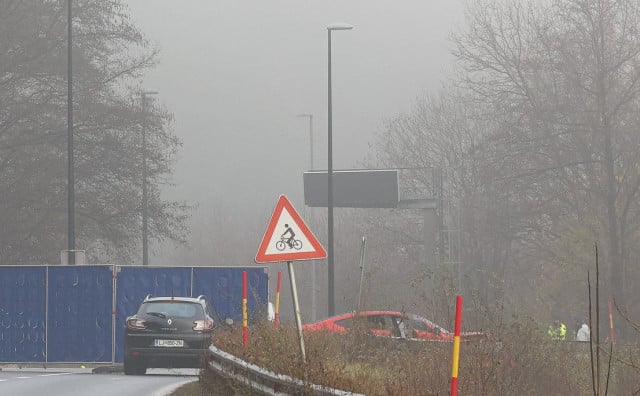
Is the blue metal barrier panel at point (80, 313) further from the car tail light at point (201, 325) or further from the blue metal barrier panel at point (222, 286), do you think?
the car tail light at point (201, 325)

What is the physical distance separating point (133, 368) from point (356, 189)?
44.9 metres

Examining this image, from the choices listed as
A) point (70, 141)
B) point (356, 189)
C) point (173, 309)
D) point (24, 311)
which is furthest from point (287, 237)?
point (356, 189)

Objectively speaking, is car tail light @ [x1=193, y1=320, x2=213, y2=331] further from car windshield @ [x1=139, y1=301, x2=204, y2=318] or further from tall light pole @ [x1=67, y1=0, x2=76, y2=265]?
tall light pole @ [x1=67, y1=0, x2=76, y2=265]

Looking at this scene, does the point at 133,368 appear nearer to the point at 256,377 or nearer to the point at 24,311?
the point at 24,311

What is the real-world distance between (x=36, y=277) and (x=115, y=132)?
14482mm

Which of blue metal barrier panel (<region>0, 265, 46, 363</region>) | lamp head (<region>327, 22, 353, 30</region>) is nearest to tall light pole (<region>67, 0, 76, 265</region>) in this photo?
blue metal barrier panel (<region>0, 265, 46, 363</region>)

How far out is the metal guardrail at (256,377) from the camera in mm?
12115

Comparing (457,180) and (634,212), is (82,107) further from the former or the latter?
(457,180)

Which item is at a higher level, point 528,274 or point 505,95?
point 505,95

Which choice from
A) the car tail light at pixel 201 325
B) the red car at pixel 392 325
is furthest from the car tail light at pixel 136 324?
the red car at pixel 392 325

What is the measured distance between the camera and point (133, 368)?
26.4 m

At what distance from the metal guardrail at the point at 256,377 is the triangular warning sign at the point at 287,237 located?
49.4 inches

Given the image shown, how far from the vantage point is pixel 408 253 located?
70.6m

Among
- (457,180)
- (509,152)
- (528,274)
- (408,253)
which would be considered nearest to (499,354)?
(509,152)
